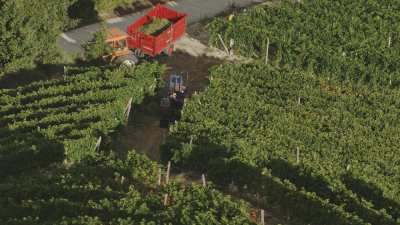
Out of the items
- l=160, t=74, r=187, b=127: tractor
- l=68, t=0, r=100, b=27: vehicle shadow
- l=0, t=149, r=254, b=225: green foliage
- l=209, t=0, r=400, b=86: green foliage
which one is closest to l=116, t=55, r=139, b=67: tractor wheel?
l=160, t=74, r=187, b=127: tractor

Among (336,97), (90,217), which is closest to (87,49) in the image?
(336,97)

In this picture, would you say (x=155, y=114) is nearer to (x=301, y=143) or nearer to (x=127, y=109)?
(x=127, y=109)

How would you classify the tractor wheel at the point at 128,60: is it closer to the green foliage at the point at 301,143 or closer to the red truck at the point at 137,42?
the red truck at the point at 137,42

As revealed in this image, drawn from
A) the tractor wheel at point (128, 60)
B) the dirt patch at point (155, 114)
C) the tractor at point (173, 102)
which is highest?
the tractor wheel at point (128, 60)

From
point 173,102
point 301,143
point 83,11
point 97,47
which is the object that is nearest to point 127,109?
point 173,102

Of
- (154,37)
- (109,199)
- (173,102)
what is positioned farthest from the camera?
(154,37)

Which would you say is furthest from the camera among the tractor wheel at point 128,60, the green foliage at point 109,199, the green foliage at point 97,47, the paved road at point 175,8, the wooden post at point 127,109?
the paved road at point 175,8

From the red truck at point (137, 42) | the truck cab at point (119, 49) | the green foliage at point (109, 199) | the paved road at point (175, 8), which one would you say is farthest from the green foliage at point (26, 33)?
the green foliage at point (109, 199)
